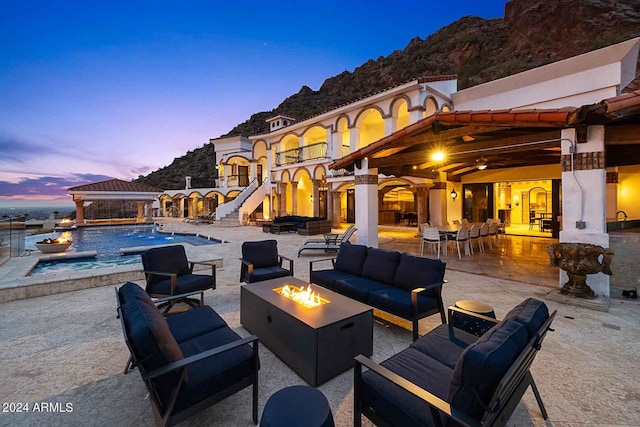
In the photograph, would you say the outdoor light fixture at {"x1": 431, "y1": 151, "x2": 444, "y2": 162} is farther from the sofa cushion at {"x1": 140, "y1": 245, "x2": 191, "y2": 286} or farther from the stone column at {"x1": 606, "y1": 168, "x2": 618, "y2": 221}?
the sofa cushion at {"x1": 140, "y1": 245, "x2": 191, "y2": 286}

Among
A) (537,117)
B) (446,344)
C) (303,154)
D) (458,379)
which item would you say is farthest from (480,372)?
(303,154)

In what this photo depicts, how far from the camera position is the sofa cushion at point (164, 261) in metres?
4.34

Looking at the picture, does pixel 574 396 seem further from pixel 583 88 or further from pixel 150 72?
pixel 150 72

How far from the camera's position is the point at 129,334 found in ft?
5.87

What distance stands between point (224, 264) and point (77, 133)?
27075 mm

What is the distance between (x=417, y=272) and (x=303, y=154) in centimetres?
1659

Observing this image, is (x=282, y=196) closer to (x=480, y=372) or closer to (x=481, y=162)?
(x=481, y=162)

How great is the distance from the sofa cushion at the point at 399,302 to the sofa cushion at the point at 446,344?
0.65 metres

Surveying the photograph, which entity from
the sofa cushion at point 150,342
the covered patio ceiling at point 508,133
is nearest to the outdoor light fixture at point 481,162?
the covered patio ceiling at point 508,133

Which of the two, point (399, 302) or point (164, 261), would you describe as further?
point (164, 261)

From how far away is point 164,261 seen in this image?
452 centimetres

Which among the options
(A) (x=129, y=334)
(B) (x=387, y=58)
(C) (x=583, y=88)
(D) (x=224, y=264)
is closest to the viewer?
(A) (x=129, y=334)

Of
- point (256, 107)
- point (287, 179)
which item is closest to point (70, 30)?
point (287, 179)

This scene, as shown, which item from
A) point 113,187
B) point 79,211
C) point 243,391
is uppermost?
point 113,187
